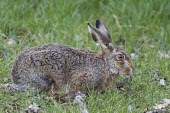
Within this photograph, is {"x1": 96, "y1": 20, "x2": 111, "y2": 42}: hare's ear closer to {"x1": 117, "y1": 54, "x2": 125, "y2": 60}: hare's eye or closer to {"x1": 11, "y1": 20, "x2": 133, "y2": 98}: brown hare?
{"x1": 11, "y1": 20, "x2": 133, "y2": 98}: brown hare

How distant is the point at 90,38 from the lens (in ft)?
35.3

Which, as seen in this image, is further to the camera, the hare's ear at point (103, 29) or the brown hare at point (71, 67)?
the hare's ear at point (103, 29)

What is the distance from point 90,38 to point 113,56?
80.0 inches

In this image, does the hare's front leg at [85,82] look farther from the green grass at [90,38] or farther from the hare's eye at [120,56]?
the hare's eye at [120,56]

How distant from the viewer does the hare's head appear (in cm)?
870

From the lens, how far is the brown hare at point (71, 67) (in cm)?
843

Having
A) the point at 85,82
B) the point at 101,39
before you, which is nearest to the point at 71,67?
the point at 85,82

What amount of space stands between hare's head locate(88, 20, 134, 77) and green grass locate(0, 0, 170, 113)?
1.02 feet

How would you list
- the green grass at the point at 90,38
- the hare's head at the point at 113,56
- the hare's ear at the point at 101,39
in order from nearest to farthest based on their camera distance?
the green grass at the point at 90,38
the hare's head at the point at 113,56
the hare's ear at the point at 101,39

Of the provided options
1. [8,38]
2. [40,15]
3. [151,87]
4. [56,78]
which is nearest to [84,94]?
[56,78]

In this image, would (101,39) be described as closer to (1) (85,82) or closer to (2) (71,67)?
(2) (71,67)

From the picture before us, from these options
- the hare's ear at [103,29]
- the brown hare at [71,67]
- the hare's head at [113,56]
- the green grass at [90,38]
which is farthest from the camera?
the hare's ear at [103,29]

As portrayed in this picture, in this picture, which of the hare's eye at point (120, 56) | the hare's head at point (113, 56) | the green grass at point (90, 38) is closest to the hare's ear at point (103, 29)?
the hare's head at point (113, 56)

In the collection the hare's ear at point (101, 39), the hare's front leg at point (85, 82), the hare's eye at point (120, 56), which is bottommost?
the hare's front leg at point (85, 82)
